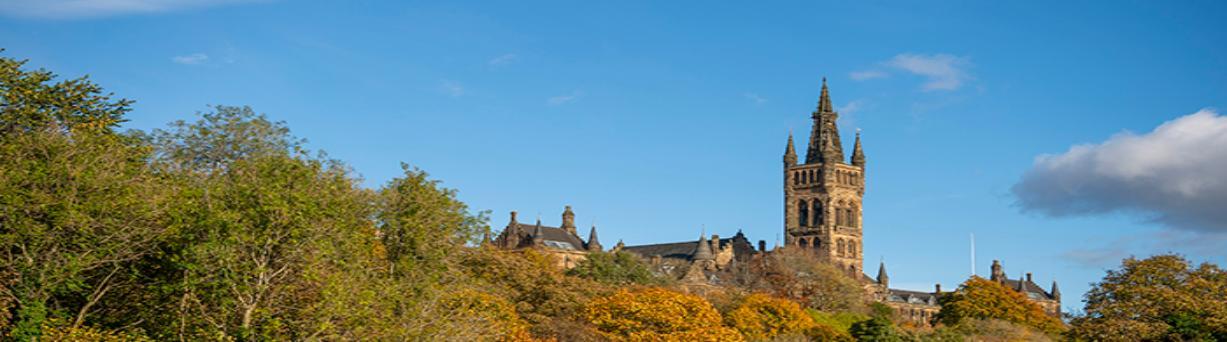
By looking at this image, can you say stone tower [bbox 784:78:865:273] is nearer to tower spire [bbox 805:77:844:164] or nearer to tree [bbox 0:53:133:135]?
tower spire [bbox 805:77:844:164]

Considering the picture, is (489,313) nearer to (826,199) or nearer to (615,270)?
(615,270)

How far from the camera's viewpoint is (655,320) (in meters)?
62.9

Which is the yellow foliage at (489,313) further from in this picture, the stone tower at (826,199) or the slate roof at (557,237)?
the stone tower at (826,199)

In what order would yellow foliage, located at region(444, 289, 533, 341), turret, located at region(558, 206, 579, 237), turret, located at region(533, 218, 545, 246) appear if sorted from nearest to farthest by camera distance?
yellow foliage, located at region(444, 289, 533, 341) → turret, located at region(533, 218, 545, 246) → turret, located at region(558, 206, 579, 237)

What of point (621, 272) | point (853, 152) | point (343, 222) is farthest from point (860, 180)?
point (343, 222)

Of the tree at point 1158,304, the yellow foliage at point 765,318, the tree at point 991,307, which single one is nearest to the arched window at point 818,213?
the tree at point 991,307

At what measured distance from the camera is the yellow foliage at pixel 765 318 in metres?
74.6

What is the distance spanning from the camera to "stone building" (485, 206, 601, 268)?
13950cm

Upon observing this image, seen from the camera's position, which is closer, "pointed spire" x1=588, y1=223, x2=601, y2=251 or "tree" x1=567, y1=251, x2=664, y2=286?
"tree" x1=567, y1=251, x2=664, y2=286

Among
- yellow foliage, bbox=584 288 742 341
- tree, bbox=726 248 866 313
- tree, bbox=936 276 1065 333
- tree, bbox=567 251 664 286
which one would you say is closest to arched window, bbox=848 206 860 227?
tree, bbox=726 248 866 313

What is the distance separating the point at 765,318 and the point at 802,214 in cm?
9339

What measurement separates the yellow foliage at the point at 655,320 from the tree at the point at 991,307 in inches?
1696

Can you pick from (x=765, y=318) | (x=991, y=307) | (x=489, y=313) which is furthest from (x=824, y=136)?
(x=489, y=313)

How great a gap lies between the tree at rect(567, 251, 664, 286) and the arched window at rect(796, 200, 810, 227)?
66.3 meters
